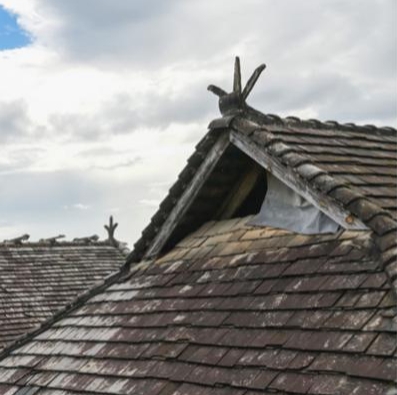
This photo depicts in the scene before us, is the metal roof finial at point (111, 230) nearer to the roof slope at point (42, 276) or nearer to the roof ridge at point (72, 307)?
the roof slope at point (42, 276)

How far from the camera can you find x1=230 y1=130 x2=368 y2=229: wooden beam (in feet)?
16.0

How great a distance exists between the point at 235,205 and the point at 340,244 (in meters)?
1.98

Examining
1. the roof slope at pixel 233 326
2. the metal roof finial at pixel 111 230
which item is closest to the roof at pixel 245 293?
the roof slope at pixel 233 326

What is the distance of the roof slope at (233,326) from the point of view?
3.87m

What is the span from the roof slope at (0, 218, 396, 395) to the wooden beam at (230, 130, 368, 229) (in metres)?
0.13

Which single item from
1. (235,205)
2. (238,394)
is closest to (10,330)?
(235,205)

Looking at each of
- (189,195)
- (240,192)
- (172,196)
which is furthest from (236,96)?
(172,196)

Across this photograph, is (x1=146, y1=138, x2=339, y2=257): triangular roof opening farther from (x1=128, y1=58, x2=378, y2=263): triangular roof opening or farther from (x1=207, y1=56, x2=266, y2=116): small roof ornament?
(x1=207, y1=56, x2=266, y2=116): small roof ornament

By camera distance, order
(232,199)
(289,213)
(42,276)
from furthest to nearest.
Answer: (42,276) < (232,199) < (289,213)

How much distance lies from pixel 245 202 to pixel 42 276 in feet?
43.9

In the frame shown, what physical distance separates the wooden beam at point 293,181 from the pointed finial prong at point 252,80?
426 millimetres

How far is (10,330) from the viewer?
51.6ft

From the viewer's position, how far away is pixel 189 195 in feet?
21.7

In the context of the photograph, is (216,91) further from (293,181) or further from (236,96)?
(293,181)
